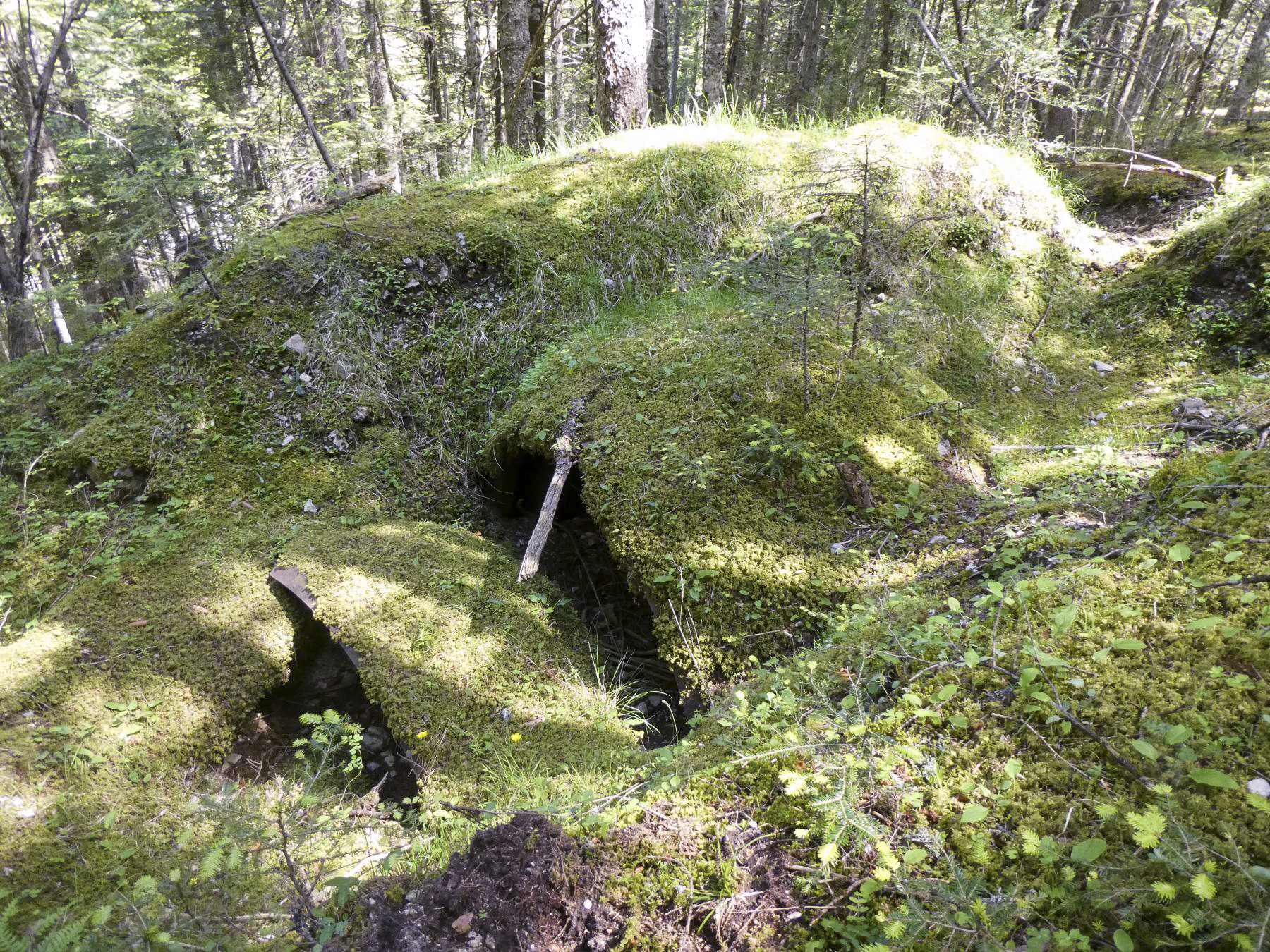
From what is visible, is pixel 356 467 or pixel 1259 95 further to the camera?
pixel 1259 95

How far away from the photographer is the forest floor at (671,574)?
5.82 ft

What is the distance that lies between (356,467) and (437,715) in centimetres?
233

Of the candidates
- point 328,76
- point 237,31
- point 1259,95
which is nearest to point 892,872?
point 328,76

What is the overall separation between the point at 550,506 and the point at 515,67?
7744mm

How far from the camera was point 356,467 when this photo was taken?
15.7 ft

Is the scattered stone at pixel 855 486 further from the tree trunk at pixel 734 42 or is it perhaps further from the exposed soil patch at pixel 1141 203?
A: the tree trunk at pixel 734 42

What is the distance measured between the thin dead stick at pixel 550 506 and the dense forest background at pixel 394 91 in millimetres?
3905

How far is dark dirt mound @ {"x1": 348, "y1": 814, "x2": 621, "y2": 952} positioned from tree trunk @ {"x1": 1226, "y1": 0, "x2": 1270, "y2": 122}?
17806mm

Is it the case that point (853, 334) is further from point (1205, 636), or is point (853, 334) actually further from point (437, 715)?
point (437, 715)

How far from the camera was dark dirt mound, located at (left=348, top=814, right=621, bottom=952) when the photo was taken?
175 cm

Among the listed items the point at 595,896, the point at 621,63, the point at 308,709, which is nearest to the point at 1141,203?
the point at 621,63

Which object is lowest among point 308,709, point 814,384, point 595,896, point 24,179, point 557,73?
point 308,709

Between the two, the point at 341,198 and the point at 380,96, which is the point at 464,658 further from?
the point at 380,96

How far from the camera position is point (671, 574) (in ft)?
11.1
